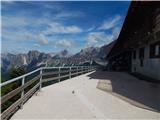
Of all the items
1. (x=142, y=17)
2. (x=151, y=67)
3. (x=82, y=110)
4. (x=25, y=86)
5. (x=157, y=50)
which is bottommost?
(x=82, y=110)

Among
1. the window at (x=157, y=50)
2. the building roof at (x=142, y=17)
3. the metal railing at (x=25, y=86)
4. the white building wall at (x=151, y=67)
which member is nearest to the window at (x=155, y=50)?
the window at (x=157, y=50)

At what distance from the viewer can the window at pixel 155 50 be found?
1845cm

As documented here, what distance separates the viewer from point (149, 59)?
70.2ft

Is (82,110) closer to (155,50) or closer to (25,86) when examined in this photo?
(25,86)

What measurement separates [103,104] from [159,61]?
32.3ft

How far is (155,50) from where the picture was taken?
19.4 metres

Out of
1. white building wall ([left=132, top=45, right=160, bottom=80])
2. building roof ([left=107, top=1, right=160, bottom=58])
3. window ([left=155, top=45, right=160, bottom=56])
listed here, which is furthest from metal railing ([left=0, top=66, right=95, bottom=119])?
building roof ([left=107, top=1, right=160, bottom=58])

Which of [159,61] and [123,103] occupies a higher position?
[159,61]

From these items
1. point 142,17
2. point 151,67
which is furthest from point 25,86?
point 142,17

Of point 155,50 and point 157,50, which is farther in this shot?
point 155,50

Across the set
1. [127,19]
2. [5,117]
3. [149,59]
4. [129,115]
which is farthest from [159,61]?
[5,117]

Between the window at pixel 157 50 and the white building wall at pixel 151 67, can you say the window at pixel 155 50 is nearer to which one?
the window at pixel 157 50

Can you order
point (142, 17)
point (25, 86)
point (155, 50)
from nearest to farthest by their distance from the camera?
point (25, 86), point (155, 50), point (142, 17)

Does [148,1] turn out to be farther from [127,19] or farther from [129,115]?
[129,115]
